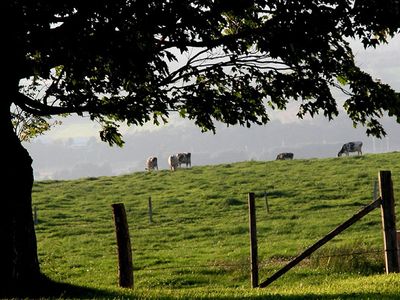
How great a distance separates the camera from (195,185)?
5253 centimetres

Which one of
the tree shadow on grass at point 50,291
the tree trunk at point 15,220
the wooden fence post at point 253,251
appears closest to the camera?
the tree shadow on grass at point 50,291

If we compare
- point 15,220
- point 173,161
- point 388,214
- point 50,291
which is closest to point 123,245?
point 50,291

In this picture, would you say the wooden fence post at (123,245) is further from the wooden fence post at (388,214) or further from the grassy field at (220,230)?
the wooden fence post at (388,214)

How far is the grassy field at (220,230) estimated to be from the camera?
2016 centimetres

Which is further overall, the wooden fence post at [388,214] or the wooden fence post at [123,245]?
the wooden fence post at [123,245]

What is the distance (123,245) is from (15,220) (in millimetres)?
2819

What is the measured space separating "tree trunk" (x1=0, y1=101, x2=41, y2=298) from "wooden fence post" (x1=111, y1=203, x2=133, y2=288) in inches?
83.2

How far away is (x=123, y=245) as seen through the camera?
1744cm

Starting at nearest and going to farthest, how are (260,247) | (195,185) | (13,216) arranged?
(13,216)
(260,247)
(195,185)

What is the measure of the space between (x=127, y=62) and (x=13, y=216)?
183 inches

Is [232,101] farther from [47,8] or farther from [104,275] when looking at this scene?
[104,275]

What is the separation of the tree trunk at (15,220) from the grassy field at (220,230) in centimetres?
154

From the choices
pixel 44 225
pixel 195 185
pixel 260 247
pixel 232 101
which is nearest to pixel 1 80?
pixel 232 101

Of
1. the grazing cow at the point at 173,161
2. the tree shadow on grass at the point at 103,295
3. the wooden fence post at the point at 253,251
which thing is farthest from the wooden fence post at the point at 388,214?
the grazing cow at the point at 173,161
